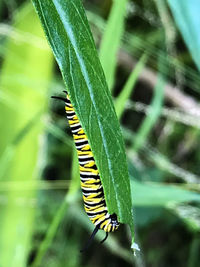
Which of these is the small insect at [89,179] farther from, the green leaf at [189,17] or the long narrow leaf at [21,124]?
the long narrow leaf at [21,124]

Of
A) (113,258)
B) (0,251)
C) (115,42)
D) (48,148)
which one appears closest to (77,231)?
(113,258)

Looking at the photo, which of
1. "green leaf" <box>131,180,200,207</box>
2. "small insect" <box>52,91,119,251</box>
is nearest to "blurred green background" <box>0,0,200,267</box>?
"green leaf" <box>131,180,200,207</box>

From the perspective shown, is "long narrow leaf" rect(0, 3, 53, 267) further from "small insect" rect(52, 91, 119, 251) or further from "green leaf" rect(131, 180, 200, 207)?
"small insect" rect(52, 91, 119, 251)

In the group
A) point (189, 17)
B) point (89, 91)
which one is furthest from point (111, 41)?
point (89, 91)

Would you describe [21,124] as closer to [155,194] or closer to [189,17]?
[155,194]

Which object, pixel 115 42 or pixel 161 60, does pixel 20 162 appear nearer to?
pixel 161 60

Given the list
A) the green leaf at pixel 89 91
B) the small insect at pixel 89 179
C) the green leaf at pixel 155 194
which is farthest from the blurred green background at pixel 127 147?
the green leaf at pixel 89 91

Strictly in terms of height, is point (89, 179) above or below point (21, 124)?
above
